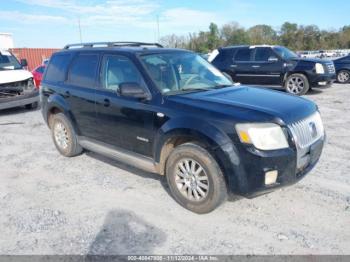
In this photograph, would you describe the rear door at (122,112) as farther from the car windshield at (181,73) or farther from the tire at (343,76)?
the tire at (343,76)

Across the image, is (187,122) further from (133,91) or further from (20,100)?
(20,100)

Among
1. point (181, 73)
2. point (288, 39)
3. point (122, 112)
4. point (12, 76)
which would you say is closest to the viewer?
point (122, 112)

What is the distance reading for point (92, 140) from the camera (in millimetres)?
5211

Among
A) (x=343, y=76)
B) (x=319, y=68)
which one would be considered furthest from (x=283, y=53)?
(x=343, y=76)

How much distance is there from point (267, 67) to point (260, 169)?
956 cm

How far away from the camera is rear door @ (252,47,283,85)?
12.0 meters

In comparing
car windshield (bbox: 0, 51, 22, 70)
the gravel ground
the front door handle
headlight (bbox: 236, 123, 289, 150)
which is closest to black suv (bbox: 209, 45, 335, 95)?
the gravel ground

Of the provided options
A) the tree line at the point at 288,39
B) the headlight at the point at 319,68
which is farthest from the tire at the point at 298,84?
the tree line at the point at 288,39

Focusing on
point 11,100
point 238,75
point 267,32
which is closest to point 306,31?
point 267,32

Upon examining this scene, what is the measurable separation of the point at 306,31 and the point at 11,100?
6355cm

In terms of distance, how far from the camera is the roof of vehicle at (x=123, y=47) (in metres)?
4.68

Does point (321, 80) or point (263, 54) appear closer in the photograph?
point (321, 80)

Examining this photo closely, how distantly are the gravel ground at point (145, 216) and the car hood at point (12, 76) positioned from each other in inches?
187

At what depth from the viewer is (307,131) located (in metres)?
3.74
